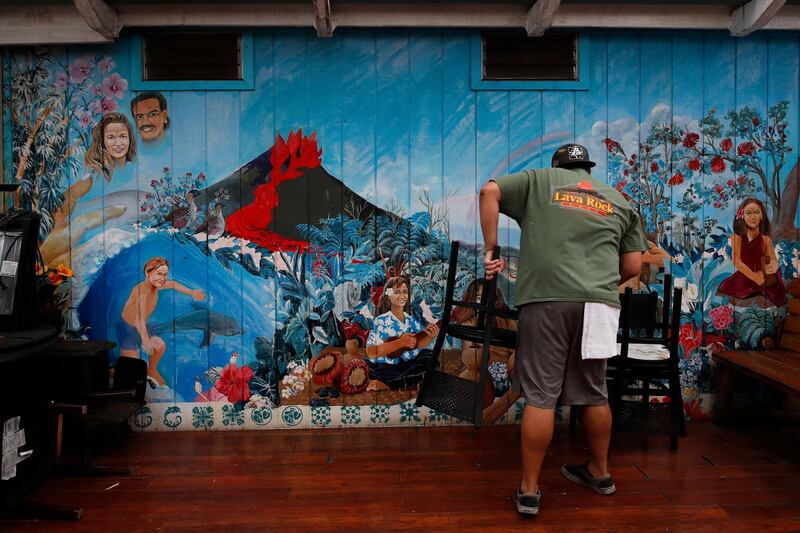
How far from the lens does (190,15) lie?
3436mm

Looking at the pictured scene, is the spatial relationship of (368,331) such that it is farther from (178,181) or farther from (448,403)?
(178,181)

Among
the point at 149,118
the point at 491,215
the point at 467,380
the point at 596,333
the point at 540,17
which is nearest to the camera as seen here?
the point at 596,333

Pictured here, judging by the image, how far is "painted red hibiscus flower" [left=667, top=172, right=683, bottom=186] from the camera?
3.69m

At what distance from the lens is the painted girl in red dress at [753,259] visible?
146 inches

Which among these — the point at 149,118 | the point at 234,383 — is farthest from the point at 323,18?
the point at 234,383

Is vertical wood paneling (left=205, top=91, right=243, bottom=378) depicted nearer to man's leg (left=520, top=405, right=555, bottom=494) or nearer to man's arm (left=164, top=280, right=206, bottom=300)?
man's arm (left=164, top=280, right=206, bottom=300)

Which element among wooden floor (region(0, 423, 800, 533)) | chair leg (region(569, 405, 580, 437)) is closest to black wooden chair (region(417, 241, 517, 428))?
wooden floor (region(0, 423, 800, 533))

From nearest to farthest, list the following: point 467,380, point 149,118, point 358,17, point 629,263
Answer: point 629,263 < point 467,380 < point 358,17 < point 149,118

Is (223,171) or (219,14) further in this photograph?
(223,171)

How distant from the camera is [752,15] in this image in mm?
3410

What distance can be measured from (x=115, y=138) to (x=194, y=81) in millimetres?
633

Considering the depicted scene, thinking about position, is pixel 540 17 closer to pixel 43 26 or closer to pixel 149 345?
pixel 43 26

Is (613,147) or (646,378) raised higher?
(613,147)

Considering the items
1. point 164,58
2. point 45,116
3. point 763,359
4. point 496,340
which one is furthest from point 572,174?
point 45,116
